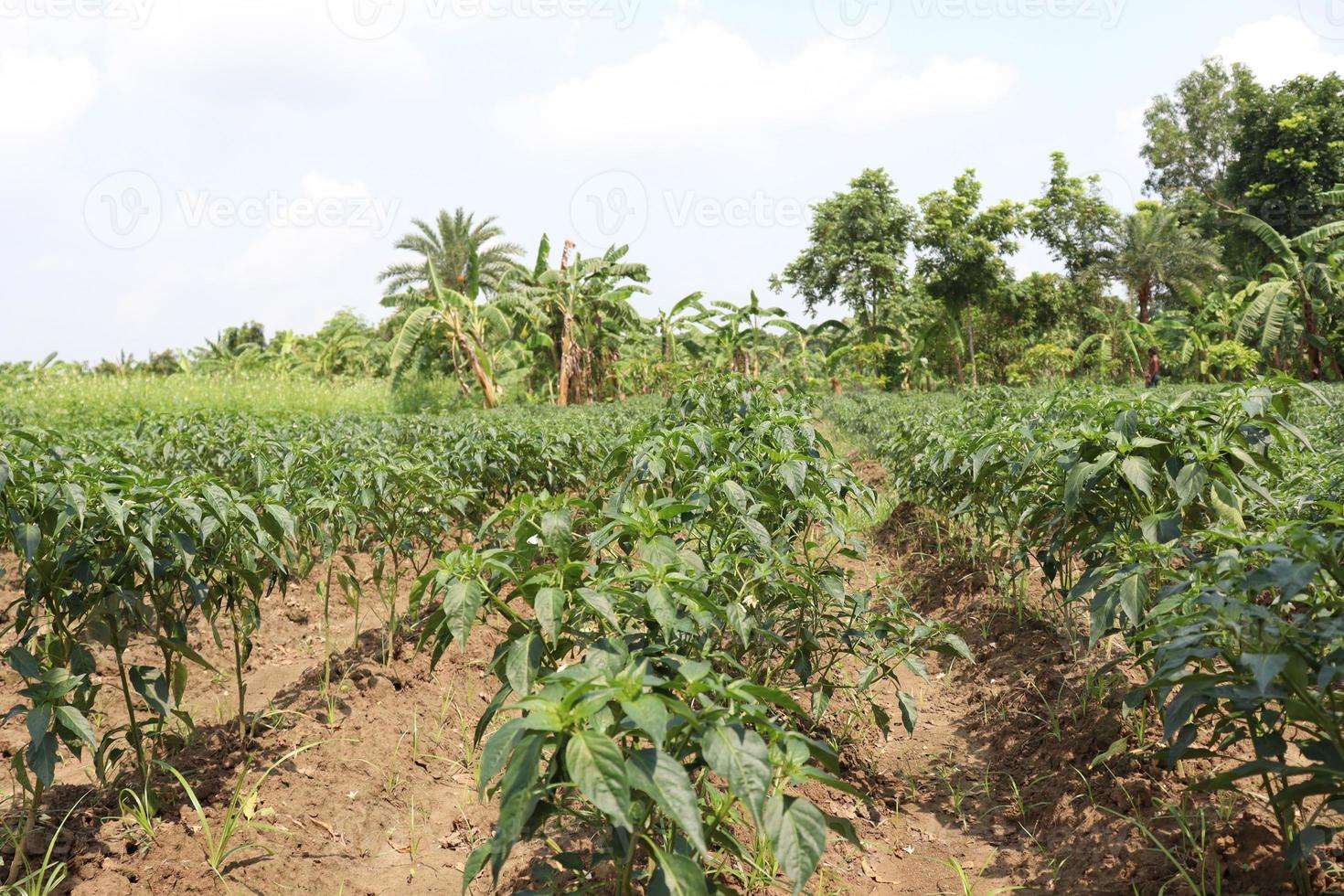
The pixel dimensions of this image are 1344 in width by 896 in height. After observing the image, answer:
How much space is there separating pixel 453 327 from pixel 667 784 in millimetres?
21990

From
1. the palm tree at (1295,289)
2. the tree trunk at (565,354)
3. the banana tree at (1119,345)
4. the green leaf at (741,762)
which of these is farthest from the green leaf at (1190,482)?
the banana tree at (1119,345)

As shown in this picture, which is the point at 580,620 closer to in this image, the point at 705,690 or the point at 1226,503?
the point at 705,690

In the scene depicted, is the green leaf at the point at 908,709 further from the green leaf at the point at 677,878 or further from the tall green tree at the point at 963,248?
the tall green tree at the point at 963,248

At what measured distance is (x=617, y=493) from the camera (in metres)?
3.18

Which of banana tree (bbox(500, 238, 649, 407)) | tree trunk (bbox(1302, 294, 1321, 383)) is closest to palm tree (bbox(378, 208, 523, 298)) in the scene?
banana tree (bbox(500, 238, 649, 407))

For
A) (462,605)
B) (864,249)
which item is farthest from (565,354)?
(462,605)

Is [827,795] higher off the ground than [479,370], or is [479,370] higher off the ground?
[479,370]

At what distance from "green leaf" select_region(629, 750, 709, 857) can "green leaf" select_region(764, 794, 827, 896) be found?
0.18 metres

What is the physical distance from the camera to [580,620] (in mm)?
2361

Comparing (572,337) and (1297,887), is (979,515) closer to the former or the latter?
(1297,887)

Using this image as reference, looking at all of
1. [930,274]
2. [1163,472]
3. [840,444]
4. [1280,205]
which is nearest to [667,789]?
[1163,472]

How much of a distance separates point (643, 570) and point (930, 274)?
3245 centimetres

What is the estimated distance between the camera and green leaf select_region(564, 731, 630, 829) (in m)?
1.45

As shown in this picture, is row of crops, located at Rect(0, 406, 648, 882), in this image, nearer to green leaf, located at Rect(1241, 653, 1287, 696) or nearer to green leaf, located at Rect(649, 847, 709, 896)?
green leaf, located at Rect(649, 847, 709, 896)
